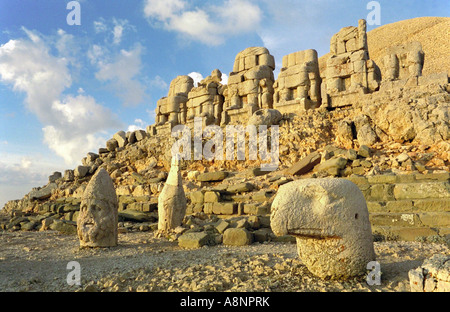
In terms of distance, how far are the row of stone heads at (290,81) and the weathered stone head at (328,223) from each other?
11323 millimetres

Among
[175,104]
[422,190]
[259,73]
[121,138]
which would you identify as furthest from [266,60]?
[422,190]

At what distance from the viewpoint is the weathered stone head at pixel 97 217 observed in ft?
18.0

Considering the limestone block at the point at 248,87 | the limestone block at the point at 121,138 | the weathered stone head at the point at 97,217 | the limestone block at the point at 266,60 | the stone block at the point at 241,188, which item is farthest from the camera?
the limestone block at the point at 121,138

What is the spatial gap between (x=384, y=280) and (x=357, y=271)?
30 centimetres

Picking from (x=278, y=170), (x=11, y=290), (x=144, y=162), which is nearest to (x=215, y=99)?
(x=144, y=162)

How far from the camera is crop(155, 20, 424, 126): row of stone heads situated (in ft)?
44.2

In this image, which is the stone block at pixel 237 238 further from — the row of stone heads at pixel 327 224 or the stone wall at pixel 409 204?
the stone wall at pixel 409 204

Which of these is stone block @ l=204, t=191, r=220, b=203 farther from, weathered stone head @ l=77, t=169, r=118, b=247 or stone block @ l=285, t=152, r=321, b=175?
weathered stone head @ l=77, t=169, r=118, b=247

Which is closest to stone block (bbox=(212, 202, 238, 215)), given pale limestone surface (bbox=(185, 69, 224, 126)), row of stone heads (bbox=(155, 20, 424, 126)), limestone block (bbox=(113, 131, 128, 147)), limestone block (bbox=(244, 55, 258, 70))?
row of stone heads (bbox=(155, 20, 424, 126))

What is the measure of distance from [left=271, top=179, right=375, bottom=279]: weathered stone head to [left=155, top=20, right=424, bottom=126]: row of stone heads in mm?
11323

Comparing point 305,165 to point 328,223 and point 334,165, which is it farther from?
point 328,223

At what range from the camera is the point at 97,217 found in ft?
18.2

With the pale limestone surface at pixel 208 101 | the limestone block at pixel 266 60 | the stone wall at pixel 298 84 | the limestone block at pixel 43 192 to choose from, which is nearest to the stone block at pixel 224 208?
the stone wall at pixel 298 84

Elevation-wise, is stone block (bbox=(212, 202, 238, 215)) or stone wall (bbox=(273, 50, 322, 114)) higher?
stone wall (bbox=(273, 50, 322, 114))
